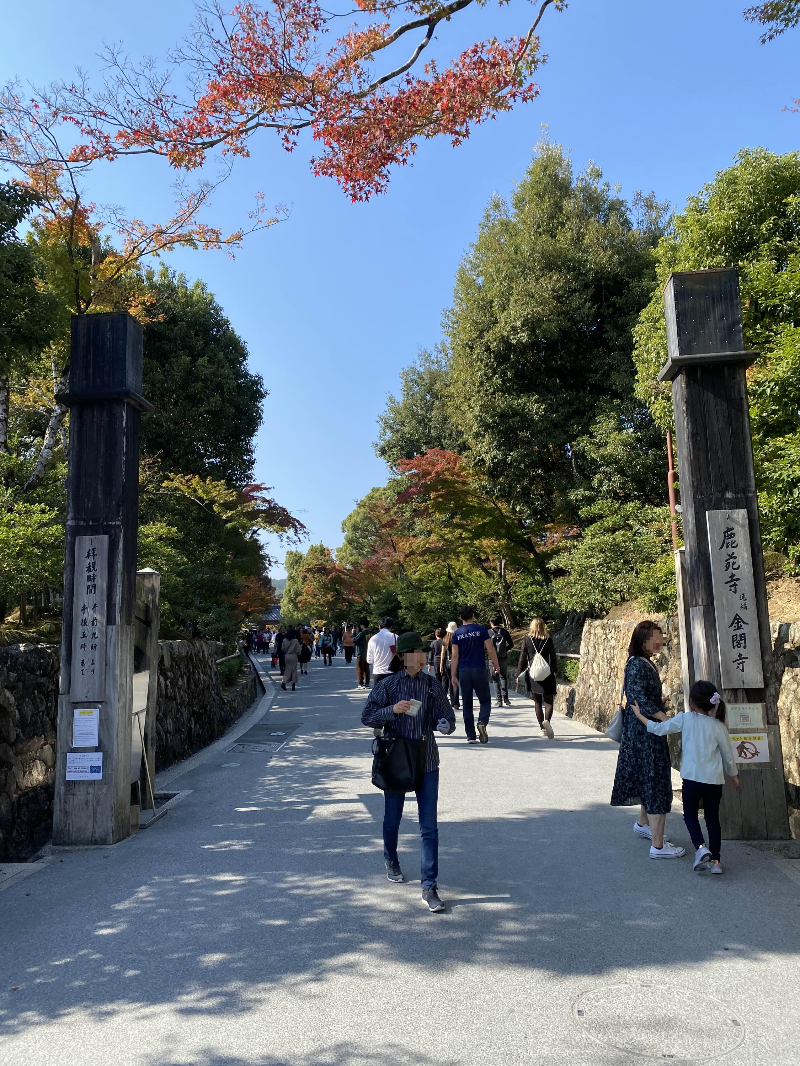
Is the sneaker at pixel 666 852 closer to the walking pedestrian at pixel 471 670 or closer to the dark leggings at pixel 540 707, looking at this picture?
the walking pedestrian at pixel 471 670

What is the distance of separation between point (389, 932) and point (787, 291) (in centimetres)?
888

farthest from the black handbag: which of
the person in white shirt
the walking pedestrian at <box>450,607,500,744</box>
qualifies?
the person in white shirt

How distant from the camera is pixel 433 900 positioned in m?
4.28

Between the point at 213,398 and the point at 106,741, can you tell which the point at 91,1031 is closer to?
the point at 106,741

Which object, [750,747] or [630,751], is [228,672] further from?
[750,747]

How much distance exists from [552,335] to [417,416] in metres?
13.3

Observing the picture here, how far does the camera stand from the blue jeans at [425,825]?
14.4ft

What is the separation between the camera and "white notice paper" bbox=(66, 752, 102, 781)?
592cm

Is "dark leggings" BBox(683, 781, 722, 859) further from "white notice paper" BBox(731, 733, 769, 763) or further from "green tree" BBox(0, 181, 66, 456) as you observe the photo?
"green tree" BBox(0, 181, 66, 456)

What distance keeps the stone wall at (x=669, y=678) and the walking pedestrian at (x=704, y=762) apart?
1131mm

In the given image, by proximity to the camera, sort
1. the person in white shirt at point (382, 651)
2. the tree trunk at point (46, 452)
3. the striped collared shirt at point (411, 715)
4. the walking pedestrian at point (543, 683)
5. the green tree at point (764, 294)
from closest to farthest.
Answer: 1. the striped collared shirt at point (411, 715)
2. the green tree at point (764, 294)
3. the tree trunk at point (46, 452)
4. the walking pedestrian at point (543, 683)
5. the person in white shirt at point (382, 651)

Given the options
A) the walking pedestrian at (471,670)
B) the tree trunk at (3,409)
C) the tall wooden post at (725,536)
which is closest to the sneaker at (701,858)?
the tall wooden post at (725,536)

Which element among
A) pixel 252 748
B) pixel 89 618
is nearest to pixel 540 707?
pixel 252 748

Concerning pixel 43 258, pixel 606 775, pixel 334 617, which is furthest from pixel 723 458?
pixel 334 617
